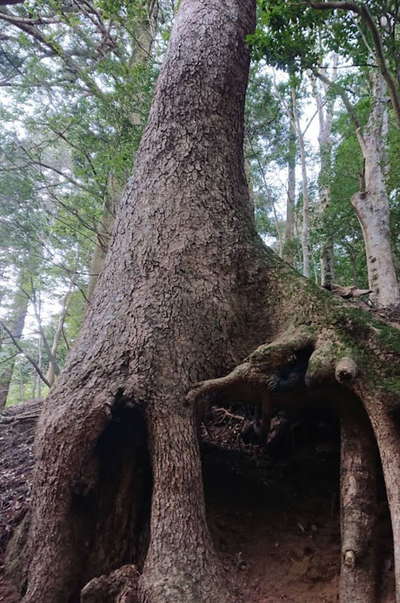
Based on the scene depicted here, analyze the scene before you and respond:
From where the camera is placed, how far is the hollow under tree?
178cm

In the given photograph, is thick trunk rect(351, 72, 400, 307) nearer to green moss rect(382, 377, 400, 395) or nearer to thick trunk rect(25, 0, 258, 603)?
thick trunk rect(25, 0, 258, 603)

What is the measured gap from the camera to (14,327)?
1666cm

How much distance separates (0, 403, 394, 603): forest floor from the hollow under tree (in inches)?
10.1

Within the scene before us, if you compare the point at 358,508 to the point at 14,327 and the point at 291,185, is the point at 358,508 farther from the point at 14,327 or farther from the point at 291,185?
the point at 14,327

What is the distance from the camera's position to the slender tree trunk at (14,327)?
10.00 meters

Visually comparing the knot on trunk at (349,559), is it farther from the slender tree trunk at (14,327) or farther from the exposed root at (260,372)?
the slender tree trunk at (14,327)

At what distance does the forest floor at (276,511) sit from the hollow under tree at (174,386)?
0.26 meters

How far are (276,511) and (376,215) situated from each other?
6.87 metres

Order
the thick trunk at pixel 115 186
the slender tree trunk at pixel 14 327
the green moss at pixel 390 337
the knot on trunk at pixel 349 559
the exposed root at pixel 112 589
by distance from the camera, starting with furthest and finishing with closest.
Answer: the slender tree trunk at pixel 14 327, the thick trunk at pixel 115 186, the green moss at pixel 390 337, the knot on trunk at pixel 349 559, the exposed root at pixel 112 589

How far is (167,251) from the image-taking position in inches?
97.7

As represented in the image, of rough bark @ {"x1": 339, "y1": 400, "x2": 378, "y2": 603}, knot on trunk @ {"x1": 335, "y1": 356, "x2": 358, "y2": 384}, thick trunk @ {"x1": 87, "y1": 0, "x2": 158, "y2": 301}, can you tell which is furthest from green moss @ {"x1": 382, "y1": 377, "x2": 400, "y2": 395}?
thick trunk @ {"x1": 87, "y1": 0, "x2": 158, "y2": 301}

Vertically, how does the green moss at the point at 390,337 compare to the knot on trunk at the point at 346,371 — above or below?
above

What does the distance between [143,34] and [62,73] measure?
196 centimetres

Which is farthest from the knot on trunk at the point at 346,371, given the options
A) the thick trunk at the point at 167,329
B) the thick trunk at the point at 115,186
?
the thick trunk at the point at 115,186
